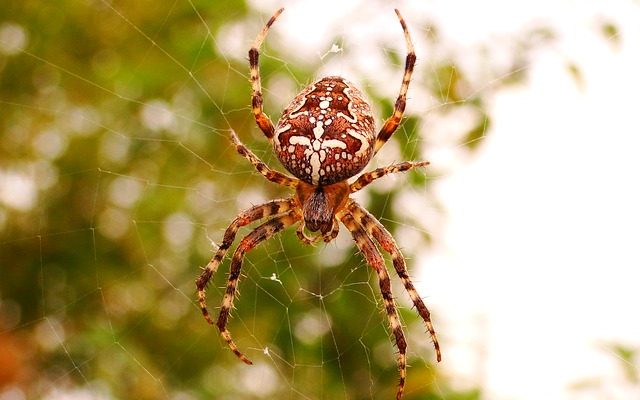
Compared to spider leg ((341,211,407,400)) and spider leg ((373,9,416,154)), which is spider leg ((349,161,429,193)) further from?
spider leg ((341,211,407,400))

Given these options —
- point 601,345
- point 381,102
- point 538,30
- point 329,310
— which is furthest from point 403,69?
point 601,345

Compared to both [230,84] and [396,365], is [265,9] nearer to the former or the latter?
[230,84]

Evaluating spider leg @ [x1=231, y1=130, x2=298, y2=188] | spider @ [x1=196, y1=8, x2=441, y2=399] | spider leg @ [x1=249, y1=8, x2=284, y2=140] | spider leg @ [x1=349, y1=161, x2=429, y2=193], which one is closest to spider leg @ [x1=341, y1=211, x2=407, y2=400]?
spider @ [x1=196, y1=8, x2=441, y2=399]

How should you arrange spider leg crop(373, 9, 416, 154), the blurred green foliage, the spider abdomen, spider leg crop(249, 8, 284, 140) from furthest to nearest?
the blurred green foliage, spider leg crop(249, 8, 284, 140), spider leg crop(373, 9, 416, 154), the spider abdomen

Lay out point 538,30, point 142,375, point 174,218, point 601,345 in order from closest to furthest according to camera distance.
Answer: point 601,345 < point 538,30 < point 142,375 < point 174,218

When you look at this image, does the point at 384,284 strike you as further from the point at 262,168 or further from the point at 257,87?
the point at 257,87

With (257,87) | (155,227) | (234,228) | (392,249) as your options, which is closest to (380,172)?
(392,249)

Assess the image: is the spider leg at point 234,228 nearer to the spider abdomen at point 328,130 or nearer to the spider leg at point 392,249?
the spider leg at point 392,249

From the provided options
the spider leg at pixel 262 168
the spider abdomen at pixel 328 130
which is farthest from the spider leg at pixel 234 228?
the spider abdomen at pixel 328 130
